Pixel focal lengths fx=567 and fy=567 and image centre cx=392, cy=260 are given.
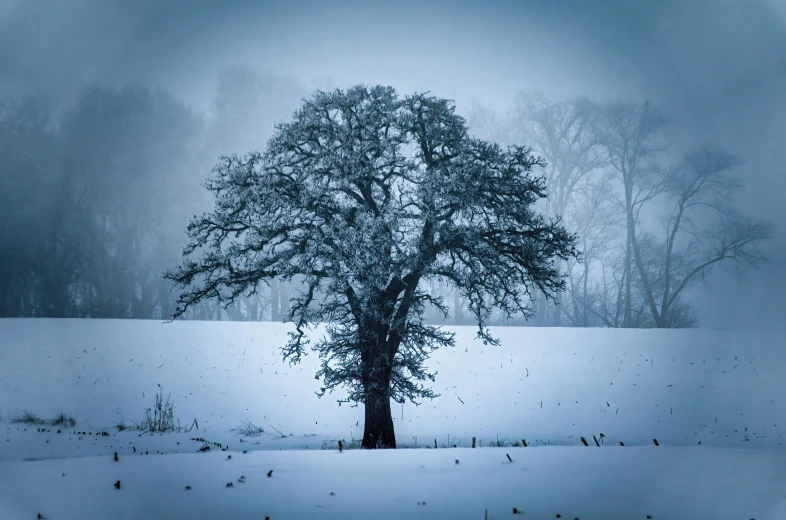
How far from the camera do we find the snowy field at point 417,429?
5.96 meters

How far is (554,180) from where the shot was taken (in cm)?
3088

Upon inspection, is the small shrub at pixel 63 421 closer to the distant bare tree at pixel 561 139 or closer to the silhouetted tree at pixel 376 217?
the silhouetted tree at pixel 376 217

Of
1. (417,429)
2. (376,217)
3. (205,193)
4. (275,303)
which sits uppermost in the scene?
(205,193)

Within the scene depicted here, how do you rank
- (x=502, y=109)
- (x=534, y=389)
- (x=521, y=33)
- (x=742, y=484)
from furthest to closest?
(x=502, y=109) → (x=534, y=389) → (x=521, y=33) → (x=742, y=484)

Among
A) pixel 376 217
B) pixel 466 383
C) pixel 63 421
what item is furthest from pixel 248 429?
pixel 466 383

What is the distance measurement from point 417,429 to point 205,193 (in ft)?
66.6

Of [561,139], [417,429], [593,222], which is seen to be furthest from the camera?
[593,222]

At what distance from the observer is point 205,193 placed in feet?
104

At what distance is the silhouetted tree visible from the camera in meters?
12.1

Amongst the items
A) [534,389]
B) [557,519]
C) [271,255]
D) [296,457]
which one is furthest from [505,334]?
[557,519]

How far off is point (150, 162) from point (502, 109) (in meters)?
19.6

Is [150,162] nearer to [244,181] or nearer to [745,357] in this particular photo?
[244,181]

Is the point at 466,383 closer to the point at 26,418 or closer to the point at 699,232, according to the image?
the point at 26,418

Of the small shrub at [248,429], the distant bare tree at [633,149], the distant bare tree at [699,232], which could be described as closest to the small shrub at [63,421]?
the small shrub at [248,429]
